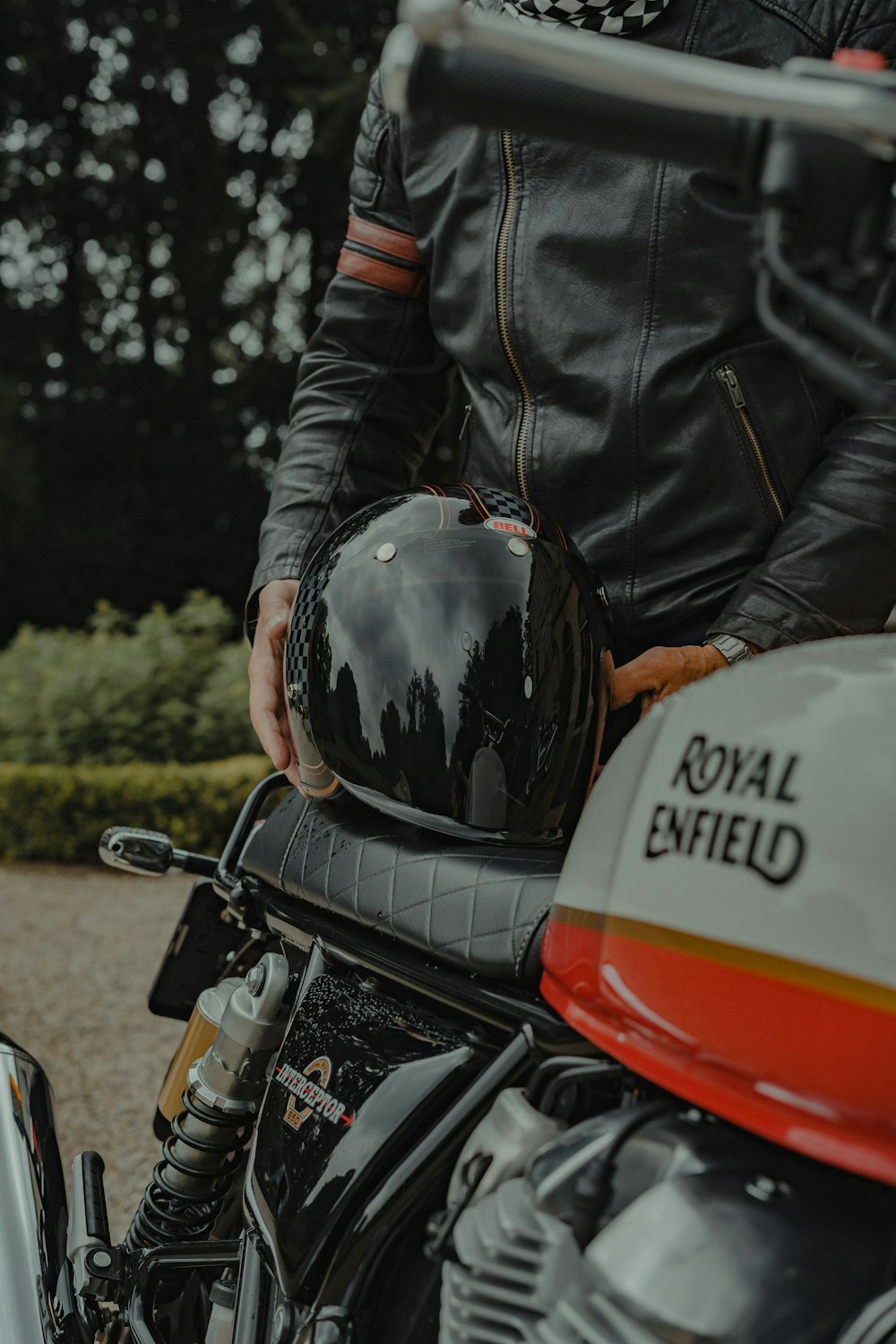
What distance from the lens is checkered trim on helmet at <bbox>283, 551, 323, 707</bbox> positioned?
134 cm

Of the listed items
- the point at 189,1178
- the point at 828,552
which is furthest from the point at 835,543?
the point at 189,1178

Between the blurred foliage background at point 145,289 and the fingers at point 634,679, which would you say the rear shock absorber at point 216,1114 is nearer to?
the fingers at point 634,679

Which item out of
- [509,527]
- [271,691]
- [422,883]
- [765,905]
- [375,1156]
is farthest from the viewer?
[271,691]

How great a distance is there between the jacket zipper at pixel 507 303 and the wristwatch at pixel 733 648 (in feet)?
1.07

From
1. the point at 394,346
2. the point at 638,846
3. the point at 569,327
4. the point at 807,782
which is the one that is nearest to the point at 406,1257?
the point at 638,846

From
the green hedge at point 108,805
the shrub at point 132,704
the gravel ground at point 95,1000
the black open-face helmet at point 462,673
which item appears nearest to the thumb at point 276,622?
the black open-face helmet at point 462,673

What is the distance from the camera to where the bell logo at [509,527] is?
1301 millimetres

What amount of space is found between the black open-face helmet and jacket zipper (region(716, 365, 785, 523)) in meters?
0.33

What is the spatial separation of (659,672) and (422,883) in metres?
0.37

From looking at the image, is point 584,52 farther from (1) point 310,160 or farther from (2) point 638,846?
(1) point 310,160

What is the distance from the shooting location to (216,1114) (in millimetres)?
1457

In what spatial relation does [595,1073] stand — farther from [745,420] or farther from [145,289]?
[145,289]

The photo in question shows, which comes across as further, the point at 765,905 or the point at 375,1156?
the point at 375,1156

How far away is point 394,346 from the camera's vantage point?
79.2 inches
